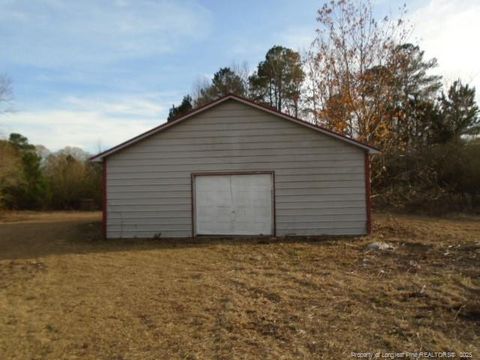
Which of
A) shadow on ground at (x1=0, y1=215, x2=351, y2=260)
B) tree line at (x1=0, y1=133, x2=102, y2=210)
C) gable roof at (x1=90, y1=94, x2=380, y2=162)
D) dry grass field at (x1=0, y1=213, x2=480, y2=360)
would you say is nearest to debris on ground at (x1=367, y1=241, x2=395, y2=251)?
dry grass field at (x1=0, y1=213, x2=480, y2=360)

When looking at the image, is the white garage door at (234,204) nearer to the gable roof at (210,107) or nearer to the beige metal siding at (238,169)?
the beige metal siding at (238,169)

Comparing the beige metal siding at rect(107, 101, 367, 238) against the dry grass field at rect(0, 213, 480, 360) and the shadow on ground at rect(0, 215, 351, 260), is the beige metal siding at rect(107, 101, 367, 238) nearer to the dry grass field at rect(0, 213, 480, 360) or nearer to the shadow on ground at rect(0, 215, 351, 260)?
the shadow on ground at rect(0, 215, 351, 260)

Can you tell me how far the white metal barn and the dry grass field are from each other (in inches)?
58.4

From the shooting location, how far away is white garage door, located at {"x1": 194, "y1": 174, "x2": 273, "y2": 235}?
13602 millimetres

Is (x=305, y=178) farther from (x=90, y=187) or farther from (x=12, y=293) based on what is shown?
(x=90, y=187)

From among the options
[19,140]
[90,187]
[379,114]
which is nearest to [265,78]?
[90,187]

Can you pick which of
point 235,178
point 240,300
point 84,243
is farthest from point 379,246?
point 84,243

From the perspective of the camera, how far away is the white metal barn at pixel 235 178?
44.0 feet

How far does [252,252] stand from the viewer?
11.3m

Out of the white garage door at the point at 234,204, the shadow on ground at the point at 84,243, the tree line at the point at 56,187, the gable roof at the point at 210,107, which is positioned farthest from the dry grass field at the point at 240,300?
the tree line at the point at 56,187

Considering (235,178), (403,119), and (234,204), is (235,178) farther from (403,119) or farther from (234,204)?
(403,119)

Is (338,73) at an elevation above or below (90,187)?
above

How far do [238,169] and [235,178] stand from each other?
0.90 feet

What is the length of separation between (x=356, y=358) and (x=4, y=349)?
364 cm
